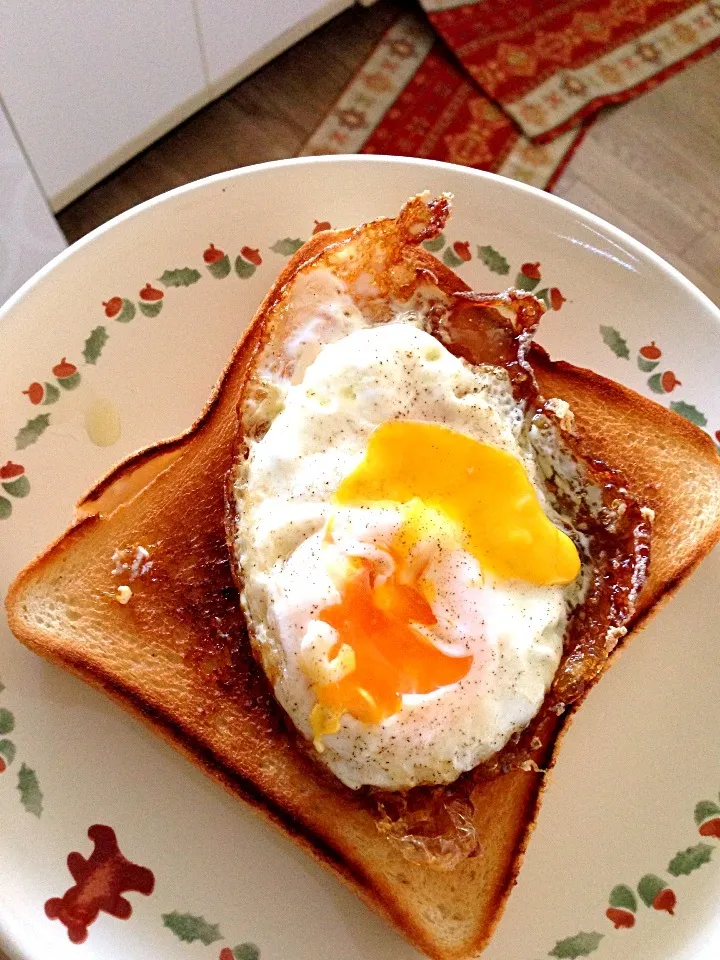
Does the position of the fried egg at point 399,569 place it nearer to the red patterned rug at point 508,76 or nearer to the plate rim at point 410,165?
the plate rim at point 410,165

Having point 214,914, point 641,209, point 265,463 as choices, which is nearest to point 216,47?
point 641,209

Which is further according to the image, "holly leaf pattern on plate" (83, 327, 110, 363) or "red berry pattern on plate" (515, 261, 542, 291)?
"red berry pattern on plate" (515, 261, 542, 291)

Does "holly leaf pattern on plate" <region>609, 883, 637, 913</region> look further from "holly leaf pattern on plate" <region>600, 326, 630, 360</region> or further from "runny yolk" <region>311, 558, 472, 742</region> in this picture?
"holly leaf pattern on plate" <region>600, 326, 630, 360</region>

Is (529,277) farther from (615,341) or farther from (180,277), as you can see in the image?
(180,277)

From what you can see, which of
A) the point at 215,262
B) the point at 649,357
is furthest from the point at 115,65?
the point at 649,357

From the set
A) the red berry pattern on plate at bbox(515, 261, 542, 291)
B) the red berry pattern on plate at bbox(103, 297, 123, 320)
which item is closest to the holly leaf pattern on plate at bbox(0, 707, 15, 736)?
the red berry pattern on plate at bbox(103, 297, 123, 320)
